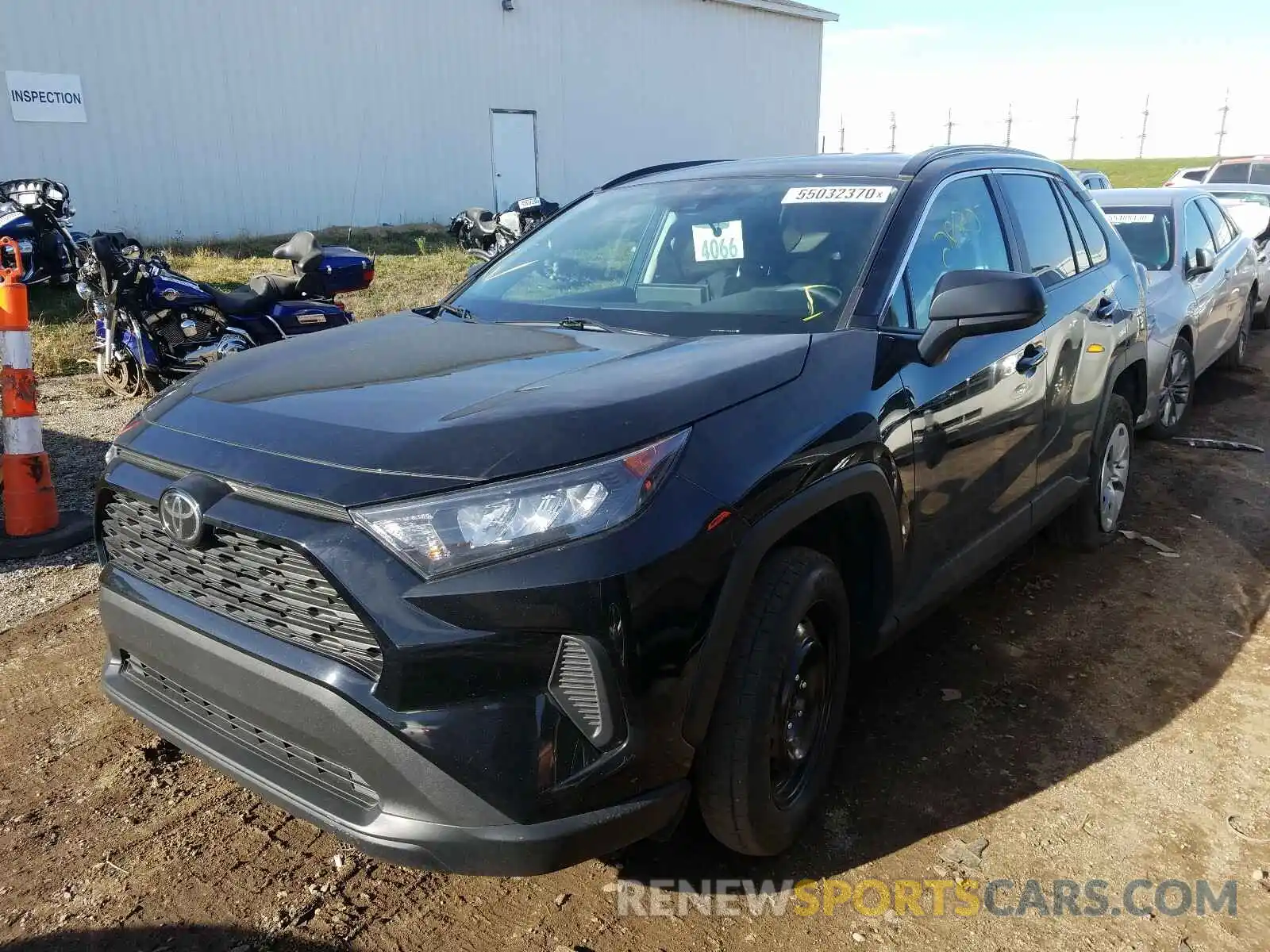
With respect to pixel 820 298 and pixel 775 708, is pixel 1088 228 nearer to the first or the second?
pixel 820 298

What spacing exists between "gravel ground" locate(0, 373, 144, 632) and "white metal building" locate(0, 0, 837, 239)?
8.25m

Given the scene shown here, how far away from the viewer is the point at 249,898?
7.89ft

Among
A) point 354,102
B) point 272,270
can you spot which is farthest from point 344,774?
point 354,102

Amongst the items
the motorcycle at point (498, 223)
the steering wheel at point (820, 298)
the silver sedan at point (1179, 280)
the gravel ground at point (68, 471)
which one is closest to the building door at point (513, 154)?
the motorcycle at point (498, 223)

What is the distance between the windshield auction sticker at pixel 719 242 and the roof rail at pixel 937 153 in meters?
0.58

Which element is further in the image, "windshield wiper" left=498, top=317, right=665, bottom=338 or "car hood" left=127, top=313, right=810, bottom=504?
"windshield wiper" left=498, top=317, right=665, bottom=338

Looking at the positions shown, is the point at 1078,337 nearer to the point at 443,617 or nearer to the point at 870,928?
the point at 870,928

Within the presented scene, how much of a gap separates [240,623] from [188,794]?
1004mm

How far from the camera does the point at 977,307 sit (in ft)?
8.85

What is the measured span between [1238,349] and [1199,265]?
2748mm

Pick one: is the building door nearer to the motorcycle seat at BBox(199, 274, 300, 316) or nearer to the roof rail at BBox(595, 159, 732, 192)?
the motorcycle seat at BBox(199, 274, 300, 316)

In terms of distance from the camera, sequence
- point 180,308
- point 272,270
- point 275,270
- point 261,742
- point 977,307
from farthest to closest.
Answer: point 275,270 → point 272,270 → point 180,308 → point 977,307 → point 261,742

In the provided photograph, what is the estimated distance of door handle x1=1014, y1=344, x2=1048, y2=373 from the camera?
11.3 ft

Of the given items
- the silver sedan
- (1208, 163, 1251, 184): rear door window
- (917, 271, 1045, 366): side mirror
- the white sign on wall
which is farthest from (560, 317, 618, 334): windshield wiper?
(1208, 163, 1251, 184): rear door window
